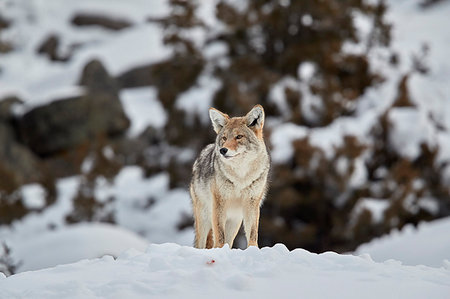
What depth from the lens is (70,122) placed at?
76.5 ft

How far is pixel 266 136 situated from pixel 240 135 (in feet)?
28.5

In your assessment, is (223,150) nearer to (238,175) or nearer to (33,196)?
(238,175)

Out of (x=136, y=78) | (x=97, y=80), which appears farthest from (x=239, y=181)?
(x=136, y=78)

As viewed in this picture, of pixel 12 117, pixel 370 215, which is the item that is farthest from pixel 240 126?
pixel 12 117

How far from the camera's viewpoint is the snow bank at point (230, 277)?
3.91 metres

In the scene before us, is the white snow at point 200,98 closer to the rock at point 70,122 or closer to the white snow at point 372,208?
the white snow at point 372,208

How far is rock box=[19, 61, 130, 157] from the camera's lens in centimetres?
2338

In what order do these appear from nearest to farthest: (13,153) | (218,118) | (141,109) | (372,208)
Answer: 1. (218,118)
2. (372,208)
3. (13,153)
4. (141,109)

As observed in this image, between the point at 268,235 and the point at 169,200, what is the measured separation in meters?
4.13

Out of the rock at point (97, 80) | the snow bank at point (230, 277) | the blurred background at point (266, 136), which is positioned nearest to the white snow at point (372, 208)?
the blurred background at point (266, 136)

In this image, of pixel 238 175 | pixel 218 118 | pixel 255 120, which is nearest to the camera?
pixel 238 175

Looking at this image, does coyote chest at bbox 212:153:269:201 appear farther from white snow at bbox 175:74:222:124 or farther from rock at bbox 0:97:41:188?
rock at bbox 0:97:41:188

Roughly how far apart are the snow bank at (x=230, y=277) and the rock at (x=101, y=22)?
36868mm

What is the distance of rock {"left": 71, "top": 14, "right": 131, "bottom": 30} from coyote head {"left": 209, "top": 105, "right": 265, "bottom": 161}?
35456 mm
